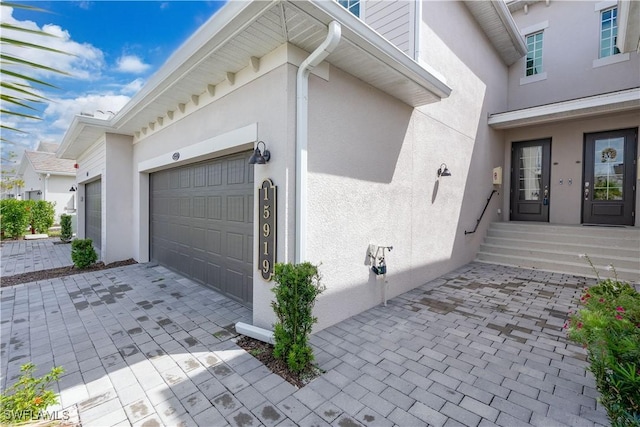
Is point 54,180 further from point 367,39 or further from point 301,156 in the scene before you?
point 367,39

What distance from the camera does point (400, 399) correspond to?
8.03 feet

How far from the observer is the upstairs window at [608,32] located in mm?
7812

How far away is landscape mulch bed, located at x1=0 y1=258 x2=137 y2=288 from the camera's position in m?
6.03

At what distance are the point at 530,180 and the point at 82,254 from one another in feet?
40.4

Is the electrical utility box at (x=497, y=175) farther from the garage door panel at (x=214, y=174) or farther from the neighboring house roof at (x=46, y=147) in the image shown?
the neighboring house roof at (x=46, y=147)

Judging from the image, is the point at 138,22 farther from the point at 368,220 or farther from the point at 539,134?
the point at 539,134

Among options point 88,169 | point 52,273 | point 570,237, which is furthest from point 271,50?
point 88,169

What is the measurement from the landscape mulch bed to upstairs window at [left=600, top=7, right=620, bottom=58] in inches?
545

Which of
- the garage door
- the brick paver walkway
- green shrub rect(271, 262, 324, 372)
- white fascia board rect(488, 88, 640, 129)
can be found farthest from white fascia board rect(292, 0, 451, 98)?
the brick paver walkway

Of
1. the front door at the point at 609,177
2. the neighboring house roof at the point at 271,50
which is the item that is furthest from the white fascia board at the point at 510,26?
the neighboring house roof at the point at 271,50

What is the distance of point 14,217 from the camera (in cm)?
1227

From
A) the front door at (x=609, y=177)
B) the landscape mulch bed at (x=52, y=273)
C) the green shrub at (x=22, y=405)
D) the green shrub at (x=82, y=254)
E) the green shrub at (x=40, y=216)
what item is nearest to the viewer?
the green shrub at (x=22, y=405)

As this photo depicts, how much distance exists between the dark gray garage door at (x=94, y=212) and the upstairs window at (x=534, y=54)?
14.2m

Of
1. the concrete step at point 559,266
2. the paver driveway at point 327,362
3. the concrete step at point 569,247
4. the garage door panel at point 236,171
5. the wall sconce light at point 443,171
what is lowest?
the paver driveway at point 327,362
